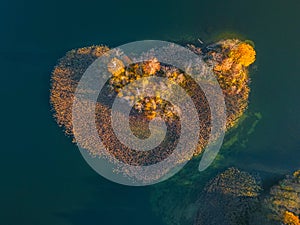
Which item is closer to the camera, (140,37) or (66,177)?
(66,177)

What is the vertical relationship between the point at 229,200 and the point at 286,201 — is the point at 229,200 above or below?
above

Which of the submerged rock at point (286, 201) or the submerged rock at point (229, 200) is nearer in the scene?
the submerged rock at point (286, 201)

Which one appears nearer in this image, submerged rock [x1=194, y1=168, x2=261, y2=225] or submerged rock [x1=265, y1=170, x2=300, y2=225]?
submerged rock [x1=265, y1=170, x2=300, y2=225]

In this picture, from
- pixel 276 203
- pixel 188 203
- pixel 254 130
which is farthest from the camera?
pixel 254 130

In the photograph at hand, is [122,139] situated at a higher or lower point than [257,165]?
higher

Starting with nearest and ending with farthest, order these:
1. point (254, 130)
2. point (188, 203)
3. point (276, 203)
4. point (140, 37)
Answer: point (276, 203) → point (188, 203) → point (254, 130) → point (140, 37)

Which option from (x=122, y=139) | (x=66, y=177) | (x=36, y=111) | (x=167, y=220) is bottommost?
(x=167, y=220)

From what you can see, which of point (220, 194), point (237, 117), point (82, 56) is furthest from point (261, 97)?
point (82, 56)

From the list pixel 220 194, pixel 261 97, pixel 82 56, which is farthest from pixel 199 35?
pixel 220 194

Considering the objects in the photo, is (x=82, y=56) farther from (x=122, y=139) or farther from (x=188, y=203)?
(x=188, y=203)

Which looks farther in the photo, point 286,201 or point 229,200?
point 229,200
